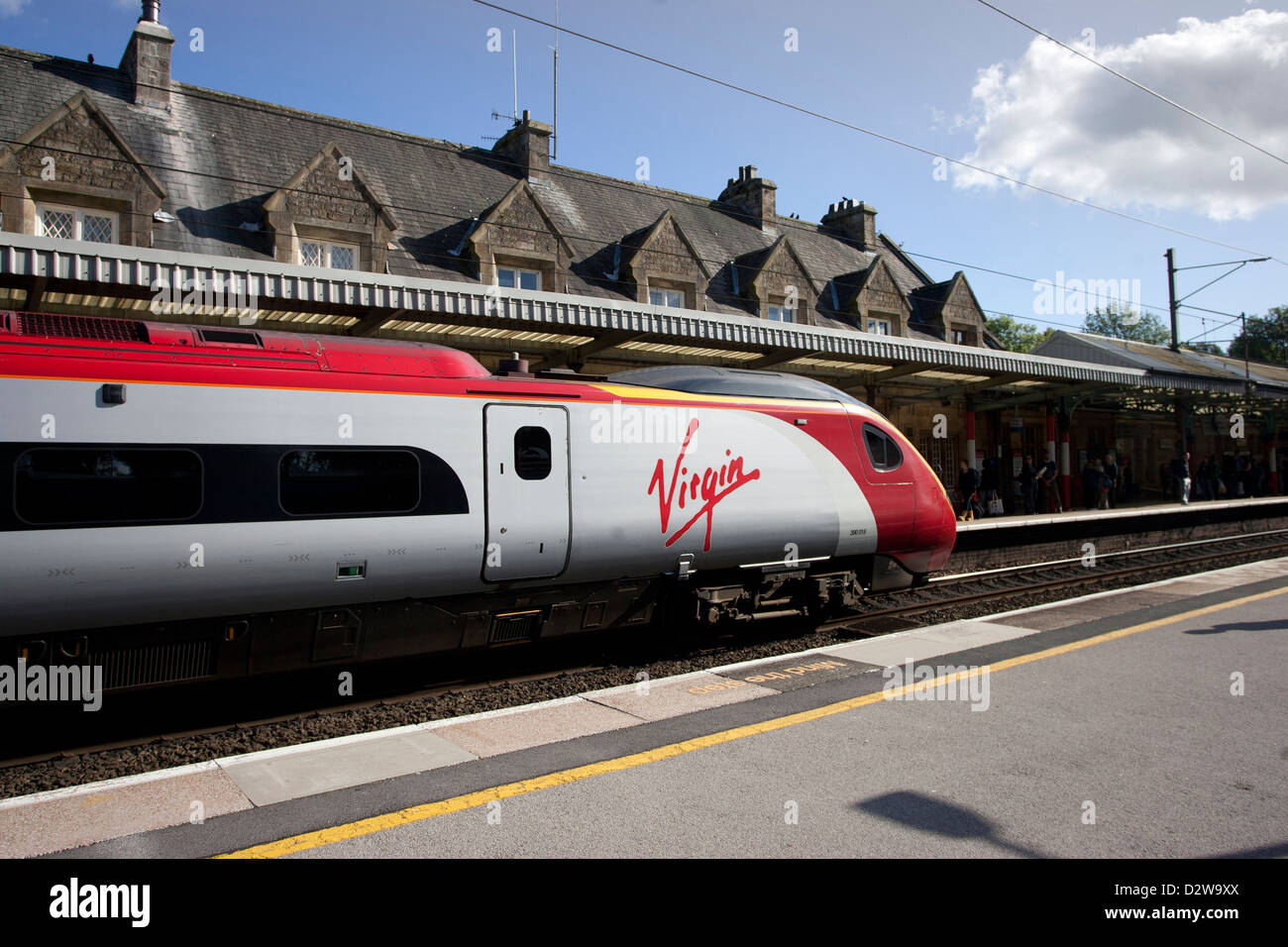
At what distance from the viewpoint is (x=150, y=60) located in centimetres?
1705

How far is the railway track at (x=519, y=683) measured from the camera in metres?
5.87

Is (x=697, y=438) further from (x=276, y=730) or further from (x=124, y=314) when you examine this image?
(x=124, y=314)

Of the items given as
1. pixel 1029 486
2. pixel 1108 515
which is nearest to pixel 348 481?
pixel 1108 515

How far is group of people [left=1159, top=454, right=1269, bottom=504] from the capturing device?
32.9 meters

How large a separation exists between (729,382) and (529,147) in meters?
15.1

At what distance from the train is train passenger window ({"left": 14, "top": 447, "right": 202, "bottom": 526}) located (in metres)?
0.01

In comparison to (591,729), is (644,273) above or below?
above

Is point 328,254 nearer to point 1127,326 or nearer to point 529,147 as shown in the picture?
point 529,147

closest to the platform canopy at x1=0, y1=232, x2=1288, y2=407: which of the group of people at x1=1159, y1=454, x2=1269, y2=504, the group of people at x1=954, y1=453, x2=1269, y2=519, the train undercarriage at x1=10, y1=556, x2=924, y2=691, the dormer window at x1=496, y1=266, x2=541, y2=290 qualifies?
the dormer window at x1=496, y1=266, x2=541, y2=290

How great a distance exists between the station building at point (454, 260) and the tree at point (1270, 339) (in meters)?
66.9

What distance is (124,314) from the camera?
39.3 feet
